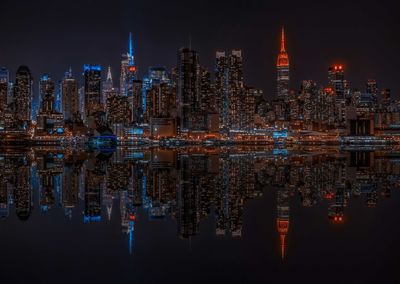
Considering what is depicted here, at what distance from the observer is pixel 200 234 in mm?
11375

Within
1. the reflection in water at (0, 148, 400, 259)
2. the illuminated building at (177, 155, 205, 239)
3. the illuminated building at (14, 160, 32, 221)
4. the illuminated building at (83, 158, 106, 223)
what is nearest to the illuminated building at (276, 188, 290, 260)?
the reflection in water at (0, 148, 400, 259)

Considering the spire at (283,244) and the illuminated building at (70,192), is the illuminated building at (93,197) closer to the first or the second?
the illuminated building at (70,192)

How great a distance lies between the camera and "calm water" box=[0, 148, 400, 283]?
335 inches

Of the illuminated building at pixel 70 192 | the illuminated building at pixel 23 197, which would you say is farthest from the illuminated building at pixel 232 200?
the illuminated building at pixel 23 197

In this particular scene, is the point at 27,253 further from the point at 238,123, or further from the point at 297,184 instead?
the point at 238,123

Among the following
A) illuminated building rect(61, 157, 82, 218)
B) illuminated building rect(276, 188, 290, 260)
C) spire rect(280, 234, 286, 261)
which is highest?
illuminated building rect(61, 157, 82, 218)

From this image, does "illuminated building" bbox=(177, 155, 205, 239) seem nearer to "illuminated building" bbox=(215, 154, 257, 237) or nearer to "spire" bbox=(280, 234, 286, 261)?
"illuminated building" bbox=(215, 154, 257, 237)

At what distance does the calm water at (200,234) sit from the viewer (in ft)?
27.9

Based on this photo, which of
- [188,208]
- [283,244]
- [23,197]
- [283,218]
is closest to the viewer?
[283,244]

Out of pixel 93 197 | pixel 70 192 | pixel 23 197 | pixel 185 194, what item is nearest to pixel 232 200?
pixel 185 194

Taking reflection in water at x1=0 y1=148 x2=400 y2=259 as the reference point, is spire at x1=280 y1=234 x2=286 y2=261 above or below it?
below

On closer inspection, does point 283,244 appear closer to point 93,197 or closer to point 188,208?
point 188,208

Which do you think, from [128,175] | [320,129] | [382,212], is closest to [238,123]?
[320,129]

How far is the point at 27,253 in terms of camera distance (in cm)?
991
